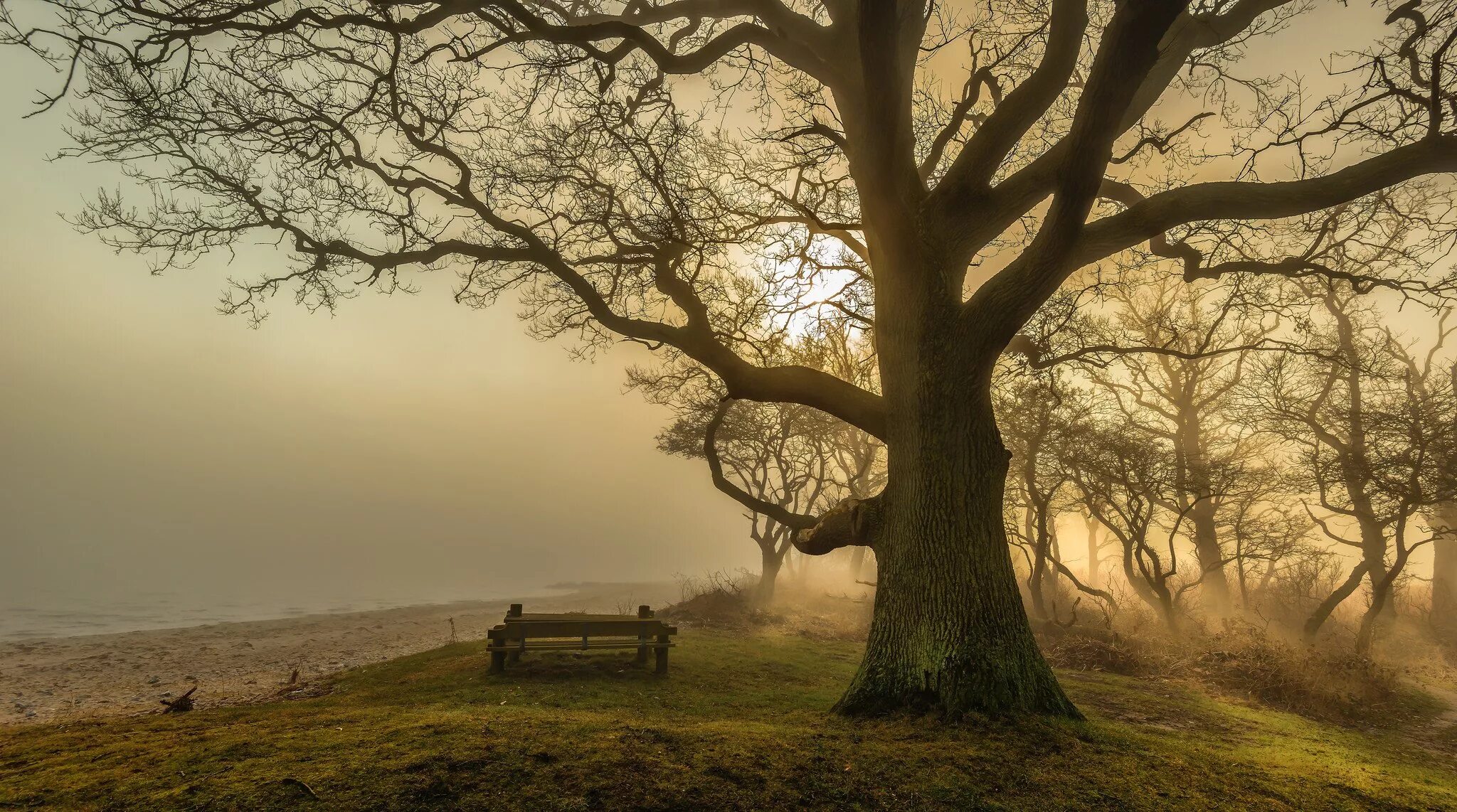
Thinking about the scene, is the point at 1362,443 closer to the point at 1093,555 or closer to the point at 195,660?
the point at 1093,555

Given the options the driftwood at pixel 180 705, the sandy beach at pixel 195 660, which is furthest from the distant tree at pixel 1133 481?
the driftwood at pixel 180 705

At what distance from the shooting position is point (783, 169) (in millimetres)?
9547

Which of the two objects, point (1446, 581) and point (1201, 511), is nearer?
point (1201, 511)

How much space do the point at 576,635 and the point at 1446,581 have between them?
33020 millimetres

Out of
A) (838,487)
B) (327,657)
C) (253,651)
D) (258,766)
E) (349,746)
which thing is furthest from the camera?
(838,487)

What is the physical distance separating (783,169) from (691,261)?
7.12 ft

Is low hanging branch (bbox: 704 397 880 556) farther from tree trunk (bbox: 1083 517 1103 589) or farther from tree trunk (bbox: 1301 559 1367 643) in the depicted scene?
tree trunk (bbox: 1083 517 1103 589)

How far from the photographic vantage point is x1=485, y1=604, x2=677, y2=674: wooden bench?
32.6 feet

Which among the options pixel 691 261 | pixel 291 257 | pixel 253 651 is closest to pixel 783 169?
pixel 691 261

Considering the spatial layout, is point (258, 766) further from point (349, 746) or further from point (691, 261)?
point (691, 261)

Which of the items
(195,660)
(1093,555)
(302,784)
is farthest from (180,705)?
(1093,555)

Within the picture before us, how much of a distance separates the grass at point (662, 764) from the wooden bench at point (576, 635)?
8.62 ft

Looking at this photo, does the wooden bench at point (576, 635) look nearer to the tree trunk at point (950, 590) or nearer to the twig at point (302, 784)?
the tree trunk at point (950, 590)

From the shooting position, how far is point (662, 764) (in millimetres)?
3953
